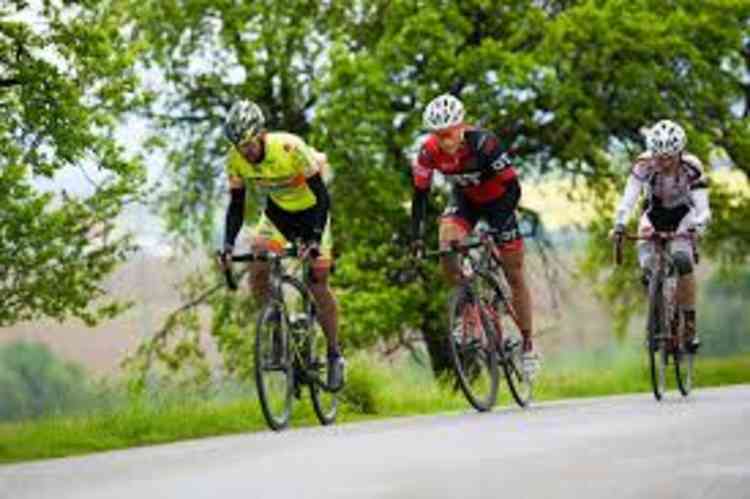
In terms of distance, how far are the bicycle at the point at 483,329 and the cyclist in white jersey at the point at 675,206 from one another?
103 centimetres

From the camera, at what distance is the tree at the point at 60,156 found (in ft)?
56.3

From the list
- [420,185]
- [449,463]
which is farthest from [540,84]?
[449,463]

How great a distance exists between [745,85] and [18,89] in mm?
20842

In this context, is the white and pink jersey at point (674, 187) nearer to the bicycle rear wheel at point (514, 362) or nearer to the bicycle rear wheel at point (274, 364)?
the bicycle rear wheel at point (514, 362)

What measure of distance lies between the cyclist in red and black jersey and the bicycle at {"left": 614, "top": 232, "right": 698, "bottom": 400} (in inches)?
31.8

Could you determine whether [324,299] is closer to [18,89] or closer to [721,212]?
[18,89]

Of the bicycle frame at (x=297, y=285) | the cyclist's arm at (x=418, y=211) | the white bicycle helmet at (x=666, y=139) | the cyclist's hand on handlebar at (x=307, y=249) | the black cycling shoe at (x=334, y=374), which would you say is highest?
the white bicycle helmet at (x=666, y=139)

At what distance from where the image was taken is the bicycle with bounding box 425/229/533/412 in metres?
12.9

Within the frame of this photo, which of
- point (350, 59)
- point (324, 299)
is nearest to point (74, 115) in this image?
point (324, 299)

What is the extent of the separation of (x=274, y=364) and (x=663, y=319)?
10.1 ft

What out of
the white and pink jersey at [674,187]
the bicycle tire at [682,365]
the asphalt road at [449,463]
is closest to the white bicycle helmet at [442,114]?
the white and pink jersey at [674,187]

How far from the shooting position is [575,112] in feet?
108

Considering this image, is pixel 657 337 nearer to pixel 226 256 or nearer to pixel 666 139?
pixel 666 139

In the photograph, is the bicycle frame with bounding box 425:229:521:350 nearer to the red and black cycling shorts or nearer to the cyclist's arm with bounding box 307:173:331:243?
the red and black cycling shorts
